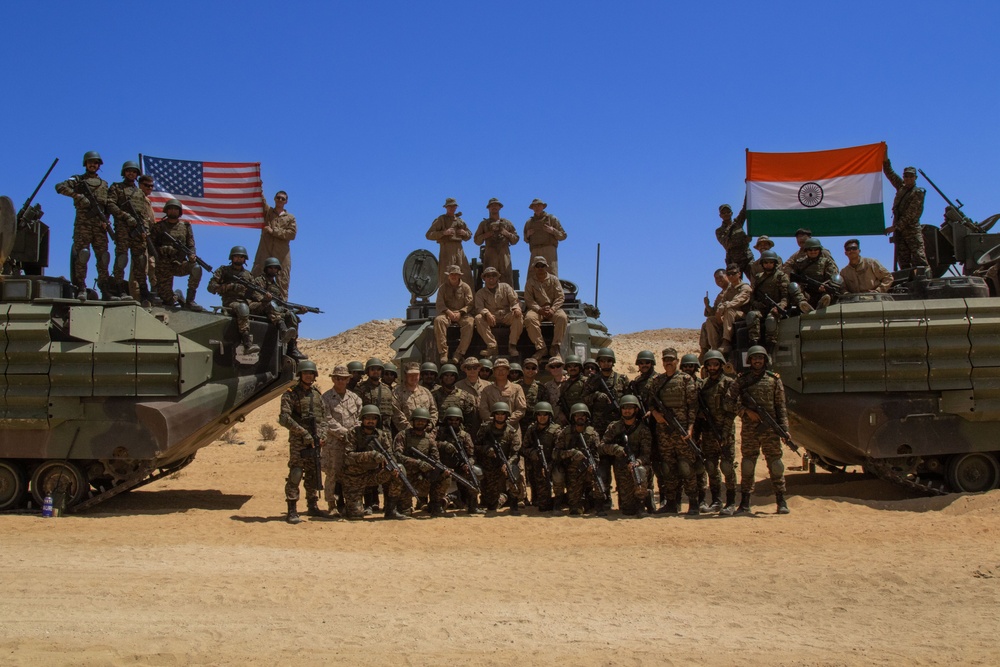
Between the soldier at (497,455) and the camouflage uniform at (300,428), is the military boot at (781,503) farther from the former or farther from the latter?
the camouflage uniform at (300,428)

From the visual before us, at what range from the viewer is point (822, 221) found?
15.7 m

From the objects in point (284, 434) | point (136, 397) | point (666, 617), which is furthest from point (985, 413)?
point (284, 434)

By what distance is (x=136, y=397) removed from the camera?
11836mm

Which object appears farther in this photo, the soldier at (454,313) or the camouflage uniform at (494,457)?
the soldier at (454,313)

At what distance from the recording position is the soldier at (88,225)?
1259 centimetres

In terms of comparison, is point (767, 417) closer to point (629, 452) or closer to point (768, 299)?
point (629, 452)

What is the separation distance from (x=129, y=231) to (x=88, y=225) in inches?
20.0

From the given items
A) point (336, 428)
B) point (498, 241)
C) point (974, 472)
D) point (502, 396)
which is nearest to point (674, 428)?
point (502, 396)

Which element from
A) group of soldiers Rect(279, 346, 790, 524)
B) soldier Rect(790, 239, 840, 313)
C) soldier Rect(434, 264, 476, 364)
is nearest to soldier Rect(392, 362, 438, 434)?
group of soldiers Rect(279, 346, 790, 524)

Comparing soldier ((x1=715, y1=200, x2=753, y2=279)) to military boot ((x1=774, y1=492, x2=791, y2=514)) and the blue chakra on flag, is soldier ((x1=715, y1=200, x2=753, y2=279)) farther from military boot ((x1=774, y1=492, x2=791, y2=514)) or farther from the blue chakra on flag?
military boot ((x1=774, y1=492, x2=791, y2=514))

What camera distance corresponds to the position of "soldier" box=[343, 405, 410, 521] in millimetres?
11117

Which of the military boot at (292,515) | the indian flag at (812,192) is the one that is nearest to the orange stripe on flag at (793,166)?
the indian flag at (812,192)

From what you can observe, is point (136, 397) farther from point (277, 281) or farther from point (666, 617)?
point (666, 617)

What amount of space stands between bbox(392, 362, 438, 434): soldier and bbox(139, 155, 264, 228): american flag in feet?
16.6
